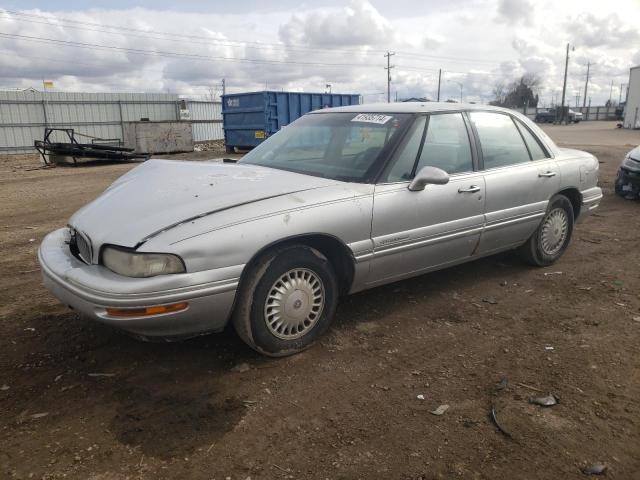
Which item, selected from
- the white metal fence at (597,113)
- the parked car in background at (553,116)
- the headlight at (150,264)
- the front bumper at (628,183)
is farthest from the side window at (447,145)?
the white metal fence at (597,113)

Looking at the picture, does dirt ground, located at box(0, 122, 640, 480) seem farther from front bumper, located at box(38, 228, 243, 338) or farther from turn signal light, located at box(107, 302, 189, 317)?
turn signal light, located at box(107, 302, 189, 317)

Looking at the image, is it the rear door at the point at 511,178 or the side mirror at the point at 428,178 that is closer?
the side mirror at the point at 428,178

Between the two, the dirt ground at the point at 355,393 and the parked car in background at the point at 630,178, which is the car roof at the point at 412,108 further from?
the parked car in background at the point at 630,178

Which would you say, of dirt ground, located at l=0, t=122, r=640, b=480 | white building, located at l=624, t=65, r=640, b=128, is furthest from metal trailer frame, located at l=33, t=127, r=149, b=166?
white building, located at l=624, t=65, r=640, b=128

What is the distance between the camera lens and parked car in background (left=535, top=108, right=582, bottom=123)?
59.3m

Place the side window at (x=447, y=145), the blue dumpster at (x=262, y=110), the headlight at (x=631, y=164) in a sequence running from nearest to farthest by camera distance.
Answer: the side window at (x=447, y=145) < the headlight at (x=631, y=164) < the blue dumpster at (x=262, y=110)

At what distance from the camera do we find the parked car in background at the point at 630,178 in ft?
28.1

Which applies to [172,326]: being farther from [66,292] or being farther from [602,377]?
[602,377]

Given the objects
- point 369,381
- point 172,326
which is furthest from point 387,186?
point 172,326

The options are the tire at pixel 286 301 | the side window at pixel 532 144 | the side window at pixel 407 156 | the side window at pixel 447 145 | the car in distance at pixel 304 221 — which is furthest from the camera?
the side window at pixel 532 144

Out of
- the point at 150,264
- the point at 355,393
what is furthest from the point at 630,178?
the point at 150,264

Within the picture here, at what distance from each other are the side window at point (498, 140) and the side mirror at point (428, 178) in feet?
3.10

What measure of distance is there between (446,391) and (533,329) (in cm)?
118

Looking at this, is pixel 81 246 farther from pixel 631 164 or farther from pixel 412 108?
pixel 631 164
